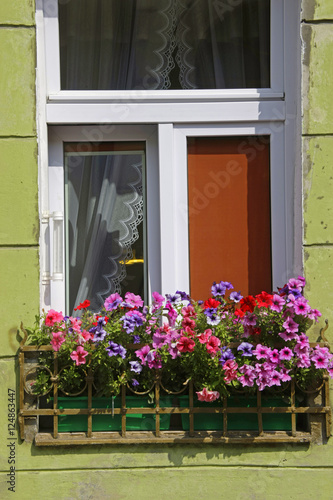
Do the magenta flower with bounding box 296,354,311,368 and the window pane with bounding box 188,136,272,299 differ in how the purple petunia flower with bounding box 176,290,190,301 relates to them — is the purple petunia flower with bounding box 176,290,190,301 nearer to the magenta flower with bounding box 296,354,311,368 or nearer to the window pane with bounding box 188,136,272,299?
the window pane with bounding box 188,136,272,299

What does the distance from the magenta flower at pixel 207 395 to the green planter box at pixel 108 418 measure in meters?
0.17

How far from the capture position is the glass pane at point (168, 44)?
340 cm

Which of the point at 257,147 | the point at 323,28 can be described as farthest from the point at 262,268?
the point at 323,28

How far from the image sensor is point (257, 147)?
337cm

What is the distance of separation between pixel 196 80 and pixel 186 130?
0.29 m


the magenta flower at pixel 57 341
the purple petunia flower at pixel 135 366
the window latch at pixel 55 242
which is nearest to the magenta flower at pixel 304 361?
the purple petunia flower at pixel 135 366

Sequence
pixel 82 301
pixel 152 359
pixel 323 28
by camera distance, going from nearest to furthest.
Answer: pixel 152 359, pixel 323 28, pixel 82 301

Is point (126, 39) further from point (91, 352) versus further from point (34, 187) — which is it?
point (91, 352)

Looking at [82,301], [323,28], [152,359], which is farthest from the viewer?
[82,301]

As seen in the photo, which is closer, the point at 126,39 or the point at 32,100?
the point at 32,100

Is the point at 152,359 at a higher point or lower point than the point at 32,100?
lower
